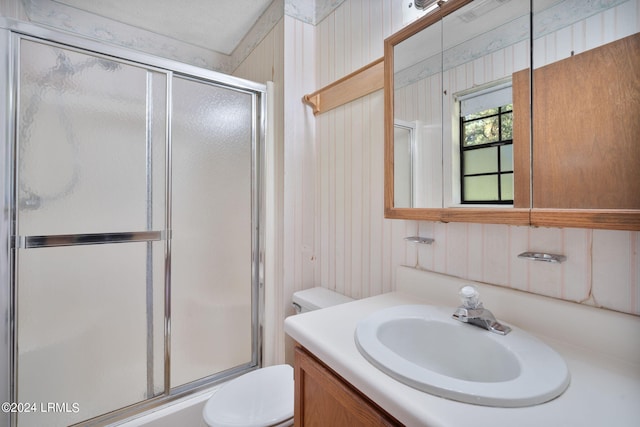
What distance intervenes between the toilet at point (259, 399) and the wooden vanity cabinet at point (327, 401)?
0.30m

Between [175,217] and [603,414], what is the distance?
1.64 m

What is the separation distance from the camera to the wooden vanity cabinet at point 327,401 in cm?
61

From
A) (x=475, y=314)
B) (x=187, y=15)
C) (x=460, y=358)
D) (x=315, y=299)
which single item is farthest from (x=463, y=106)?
(x=187, y=15)

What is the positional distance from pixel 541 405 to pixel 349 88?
4.43ft

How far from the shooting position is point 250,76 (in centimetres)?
213

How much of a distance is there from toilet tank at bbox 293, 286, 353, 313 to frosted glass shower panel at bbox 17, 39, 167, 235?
32.0 inches

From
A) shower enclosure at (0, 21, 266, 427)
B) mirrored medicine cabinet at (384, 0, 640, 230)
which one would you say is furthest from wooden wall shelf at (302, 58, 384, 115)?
shower enclosure at (0, 21, 266, 427)

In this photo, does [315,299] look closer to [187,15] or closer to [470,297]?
[470,297]

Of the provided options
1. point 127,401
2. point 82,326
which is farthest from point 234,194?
point 127,401

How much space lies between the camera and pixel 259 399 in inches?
47.6

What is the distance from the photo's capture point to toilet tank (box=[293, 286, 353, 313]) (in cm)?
144

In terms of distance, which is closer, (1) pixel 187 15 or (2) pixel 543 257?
(2) pixel 543 257

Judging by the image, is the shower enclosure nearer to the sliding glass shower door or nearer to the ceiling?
the sliding glass shower door

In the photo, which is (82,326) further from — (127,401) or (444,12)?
(444,12)
